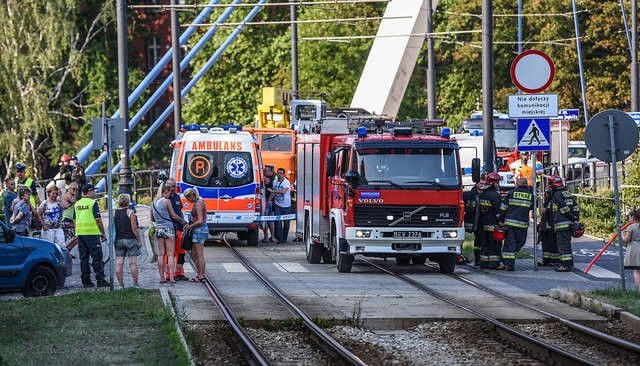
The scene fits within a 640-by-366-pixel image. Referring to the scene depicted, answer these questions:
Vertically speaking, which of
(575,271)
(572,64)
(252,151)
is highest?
(572,64)

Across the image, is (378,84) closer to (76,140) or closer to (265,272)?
(265,272)

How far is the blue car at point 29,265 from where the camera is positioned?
69.5 feet

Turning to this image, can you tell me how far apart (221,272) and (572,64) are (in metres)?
41.3

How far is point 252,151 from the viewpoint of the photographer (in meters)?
32.6

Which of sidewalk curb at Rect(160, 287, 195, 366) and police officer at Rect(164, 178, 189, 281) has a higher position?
police officer at Rect(164, 178, 189, 281)

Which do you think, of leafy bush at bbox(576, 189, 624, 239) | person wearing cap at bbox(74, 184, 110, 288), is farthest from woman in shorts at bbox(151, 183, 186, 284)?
leafy bush at bbox(576, 189, 624, 239)

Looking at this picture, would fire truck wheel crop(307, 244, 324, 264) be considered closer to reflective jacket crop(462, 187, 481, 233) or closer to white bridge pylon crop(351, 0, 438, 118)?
reflective jacket crop(462, 187, 481, 233)

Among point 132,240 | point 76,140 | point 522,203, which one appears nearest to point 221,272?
point 132,240

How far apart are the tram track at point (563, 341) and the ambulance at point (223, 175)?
13708 mm

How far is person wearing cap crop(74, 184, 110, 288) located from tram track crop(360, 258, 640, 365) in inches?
265

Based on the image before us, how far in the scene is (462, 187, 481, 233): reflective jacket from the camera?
25.1m

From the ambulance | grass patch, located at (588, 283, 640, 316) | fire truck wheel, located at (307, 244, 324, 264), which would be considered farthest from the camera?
the ambulance

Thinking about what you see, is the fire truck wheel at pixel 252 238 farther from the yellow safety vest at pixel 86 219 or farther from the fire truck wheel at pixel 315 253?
the yellow safety vest at pixel 86 219

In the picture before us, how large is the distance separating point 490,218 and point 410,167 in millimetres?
2091
